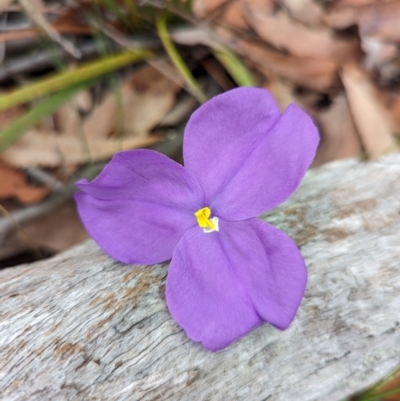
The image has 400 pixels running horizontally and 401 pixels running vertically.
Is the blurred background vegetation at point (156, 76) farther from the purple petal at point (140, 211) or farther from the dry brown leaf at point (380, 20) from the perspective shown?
the purple petal at point (140, 211)

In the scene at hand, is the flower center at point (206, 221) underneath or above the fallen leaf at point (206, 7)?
underneath

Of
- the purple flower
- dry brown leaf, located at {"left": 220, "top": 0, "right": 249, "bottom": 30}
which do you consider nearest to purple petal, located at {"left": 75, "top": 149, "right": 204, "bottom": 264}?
the purple flower

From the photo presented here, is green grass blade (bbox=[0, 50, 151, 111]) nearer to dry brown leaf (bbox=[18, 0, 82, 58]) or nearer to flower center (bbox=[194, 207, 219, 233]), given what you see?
dry brown leaf (bbox=[18, 0, 82, 58])

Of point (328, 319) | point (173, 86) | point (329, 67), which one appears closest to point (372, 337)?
point (328, 319)

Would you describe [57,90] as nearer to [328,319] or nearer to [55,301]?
[55,301]

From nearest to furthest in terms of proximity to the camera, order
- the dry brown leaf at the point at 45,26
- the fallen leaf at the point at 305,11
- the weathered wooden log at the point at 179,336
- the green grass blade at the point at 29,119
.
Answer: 1. the weathered wooden log at the point at 179,336
2. the green grass blade at the point at 29,119
3. the dry brown leaf at the point at 45,26
4. the fallen leaf at the point at 305,11

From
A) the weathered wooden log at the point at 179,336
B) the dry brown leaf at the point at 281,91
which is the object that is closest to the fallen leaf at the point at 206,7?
the dry brown leaf at the point at 281,91
